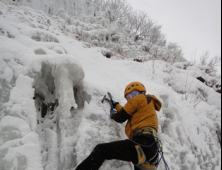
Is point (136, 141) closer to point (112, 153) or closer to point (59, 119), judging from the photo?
point (112, 153)

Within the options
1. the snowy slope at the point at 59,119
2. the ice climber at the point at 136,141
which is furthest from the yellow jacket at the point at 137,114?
the snowy slope at the point at 59,119

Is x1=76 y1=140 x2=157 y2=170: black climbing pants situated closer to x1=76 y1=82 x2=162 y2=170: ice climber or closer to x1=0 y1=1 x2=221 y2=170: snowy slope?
x1=76 y1=82 x2=162 y2=170: ice climber

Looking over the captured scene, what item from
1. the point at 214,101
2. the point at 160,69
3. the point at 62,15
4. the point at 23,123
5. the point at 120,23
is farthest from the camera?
the point at 120,23

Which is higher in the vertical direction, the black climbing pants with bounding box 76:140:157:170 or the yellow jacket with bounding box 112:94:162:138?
the yellow jacket with bounding box 112:94:162:138

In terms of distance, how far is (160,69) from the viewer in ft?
16.8

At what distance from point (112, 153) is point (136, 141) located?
0.95 feet

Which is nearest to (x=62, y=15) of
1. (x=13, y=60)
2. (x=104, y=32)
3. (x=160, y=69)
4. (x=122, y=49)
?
(x=104, y=32)

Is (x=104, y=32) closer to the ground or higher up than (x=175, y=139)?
higher up

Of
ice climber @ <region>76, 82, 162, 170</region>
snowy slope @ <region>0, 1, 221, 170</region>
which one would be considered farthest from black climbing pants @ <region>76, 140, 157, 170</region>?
snowy slope @ <region>0, 1, 221, 170</region>

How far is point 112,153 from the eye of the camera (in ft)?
5.47

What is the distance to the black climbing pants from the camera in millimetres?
1548

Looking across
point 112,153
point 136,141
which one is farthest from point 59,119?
point 136,141

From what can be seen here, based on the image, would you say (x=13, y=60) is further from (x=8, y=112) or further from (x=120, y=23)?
(x=120, y=23)

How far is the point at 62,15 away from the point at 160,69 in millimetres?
6386
